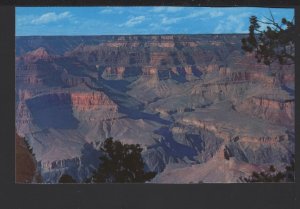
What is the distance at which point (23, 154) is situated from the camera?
10234mm

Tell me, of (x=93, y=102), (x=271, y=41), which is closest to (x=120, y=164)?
(x=93, y=102)

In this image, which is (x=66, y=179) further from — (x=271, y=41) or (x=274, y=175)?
(x=271, y=41)

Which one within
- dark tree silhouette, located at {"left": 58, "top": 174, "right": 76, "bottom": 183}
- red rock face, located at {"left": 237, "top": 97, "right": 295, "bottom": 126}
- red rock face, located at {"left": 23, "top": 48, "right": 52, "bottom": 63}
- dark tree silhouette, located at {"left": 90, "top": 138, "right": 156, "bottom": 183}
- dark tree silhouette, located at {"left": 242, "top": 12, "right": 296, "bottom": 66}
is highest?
dark tree silhouette, located at {"left": 242, "top": 12, "right": 296, "bottom": 66}

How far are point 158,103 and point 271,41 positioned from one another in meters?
1.30

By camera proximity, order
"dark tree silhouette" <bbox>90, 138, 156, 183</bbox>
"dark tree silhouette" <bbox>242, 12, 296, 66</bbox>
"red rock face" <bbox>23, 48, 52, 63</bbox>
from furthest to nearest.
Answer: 1. "red rock face" <bbox>23, 48, 52, 63</bbox>
2. "dark tree silhouette" <bbox>90, 138, 156, 183</bbox>
3. "dark tree silhouette" <bbox>242, 12, 296, 66</bbox>

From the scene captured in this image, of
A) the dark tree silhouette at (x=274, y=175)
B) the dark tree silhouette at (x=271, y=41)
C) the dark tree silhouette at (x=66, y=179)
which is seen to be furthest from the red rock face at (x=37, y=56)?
the dark tree silhouette at (x=274, y=175)

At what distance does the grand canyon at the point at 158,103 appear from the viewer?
10484mm

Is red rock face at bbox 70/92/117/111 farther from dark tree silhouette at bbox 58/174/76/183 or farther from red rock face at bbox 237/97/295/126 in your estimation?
red rock face at bbox 237/97/295/126

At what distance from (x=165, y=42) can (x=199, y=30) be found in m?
0.37

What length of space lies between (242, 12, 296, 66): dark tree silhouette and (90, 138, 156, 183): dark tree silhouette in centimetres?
154

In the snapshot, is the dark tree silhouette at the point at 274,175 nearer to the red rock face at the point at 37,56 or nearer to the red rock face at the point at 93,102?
the red rock face at the point at 93,102

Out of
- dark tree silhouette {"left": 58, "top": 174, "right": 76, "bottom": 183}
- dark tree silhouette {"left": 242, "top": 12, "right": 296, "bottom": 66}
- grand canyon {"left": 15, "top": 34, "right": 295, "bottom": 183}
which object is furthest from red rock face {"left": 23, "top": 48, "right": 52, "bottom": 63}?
dark tree silhouette {"left": 242, "top": 12, "right": 296, "bottom": 66}

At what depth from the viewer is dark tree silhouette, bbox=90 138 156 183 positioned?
1041cm

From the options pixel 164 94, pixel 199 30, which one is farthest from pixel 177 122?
pixel 199 30
